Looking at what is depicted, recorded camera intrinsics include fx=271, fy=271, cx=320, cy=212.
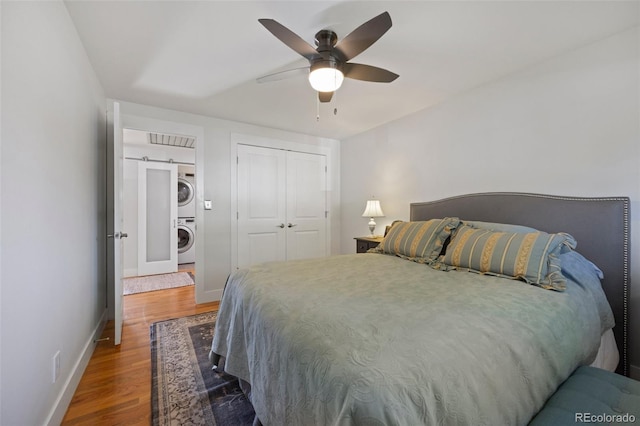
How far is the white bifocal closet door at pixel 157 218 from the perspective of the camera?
4879 millimetres

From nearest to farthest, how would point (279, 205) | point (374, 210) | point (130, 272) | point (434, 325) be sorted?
point (434, 325) → point (374, 210) → point (279, 205) → point (130, 272)

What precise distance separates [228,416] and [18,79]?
1.91 m

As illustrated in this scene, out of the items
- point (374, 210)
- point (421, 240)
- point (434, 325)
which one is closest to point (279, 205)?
point (374, 210)

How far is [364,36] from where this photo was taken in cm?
152

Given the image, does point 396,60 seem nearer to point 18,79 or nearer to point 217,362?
point 18,79

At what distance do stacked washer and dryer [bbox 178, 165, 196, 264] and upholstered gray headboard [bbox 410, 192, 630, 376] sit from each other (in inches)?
219

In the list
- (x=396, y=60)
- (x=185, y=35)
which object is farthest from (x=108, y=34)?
(x=396, y=60)

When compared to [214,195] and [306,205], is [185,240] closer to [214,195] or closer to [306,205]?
[214,195]

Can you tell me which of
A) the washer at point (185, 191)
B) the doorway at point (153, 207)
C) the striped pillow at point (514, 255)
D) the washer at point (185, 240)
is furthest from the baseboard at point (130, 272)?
the striped pillow at point (514, 255)

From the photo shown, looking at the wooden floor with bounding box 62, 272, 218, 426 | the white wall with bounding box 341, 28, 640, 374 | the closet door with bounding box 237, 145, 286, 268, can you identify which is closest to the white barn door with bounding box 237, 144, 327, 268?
the closet door with bounding box 237, 145, 286, 268

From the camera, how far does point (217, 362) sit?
1906 millimetres

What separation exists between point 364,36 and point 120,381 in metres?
2.72

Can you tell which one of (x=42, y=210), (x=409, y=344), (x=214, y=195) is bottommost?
(x=409, y=344)

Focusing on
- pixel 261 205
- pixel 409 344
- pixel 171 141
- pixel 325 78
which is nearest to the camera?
pixel 409 344
